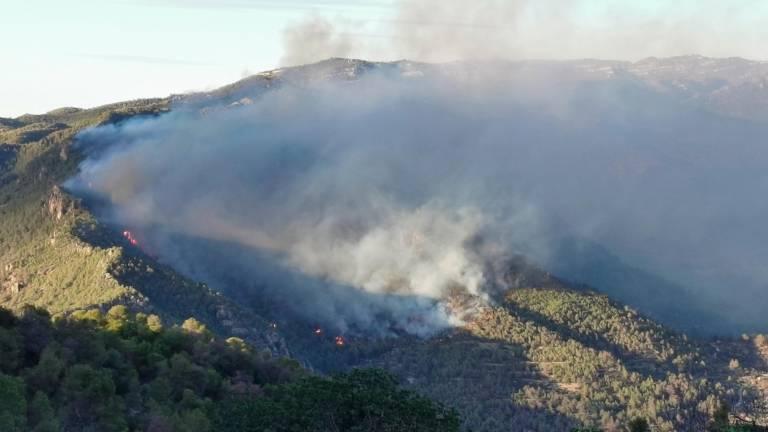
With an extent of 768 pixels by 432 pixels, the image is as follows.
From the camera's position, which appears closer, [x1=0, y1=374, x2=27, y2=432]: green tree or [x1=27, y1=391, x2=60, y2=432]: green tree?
[x1=0, y1=374, x2=27, y2=432]: green tree

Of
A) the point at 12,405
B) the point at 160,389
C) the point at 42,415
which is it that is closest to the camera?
the point at 12,405

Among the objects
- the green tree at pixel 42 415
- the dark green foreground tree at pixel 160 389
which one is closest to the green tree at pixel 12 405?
the dark green foreground tree at pixel 160 389

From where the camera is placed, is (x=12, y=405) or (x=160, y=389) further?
(x=160, y=389)

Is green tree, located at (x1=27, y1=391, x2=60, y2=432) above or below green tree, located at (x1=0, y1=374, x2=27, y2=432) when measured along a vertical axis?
below

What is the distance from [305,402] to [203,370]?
42.8m

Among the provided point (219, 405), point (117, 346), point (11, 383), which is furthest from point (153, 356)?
point (11, 383)

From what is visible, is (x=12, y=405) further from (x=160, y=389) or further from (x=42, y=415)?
(x=160, y=389)

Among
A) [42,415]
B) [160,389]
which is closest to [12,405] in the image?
[42,415]

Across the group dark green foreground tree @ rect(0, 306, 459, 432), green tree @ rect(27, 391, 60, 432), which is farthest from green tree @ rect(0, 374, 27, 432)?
green tree @ rect(27, 391, 60, 432)

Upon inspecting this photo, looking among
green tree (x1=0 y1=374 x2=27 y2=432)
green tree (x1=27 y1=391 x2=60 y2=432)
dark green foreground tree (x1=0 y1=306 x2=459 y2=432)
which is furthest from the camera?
green tree (x1=27 y1=391 x2=60 y2=432)

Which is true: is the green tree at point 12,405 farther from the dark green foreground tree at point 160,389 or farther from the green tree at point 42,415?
the green tree at point 42,415

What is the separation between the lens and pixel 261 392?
5507 inches

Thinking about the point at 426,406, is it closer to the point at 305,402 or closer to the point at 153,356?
the point at 305,402

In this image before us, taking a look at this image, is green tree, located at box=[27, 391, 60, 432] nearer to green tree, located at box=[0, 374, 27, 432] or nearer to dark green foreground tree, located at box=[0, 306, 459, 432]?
dark green foreground tree, located at box=[0, 306, 459, 432]
